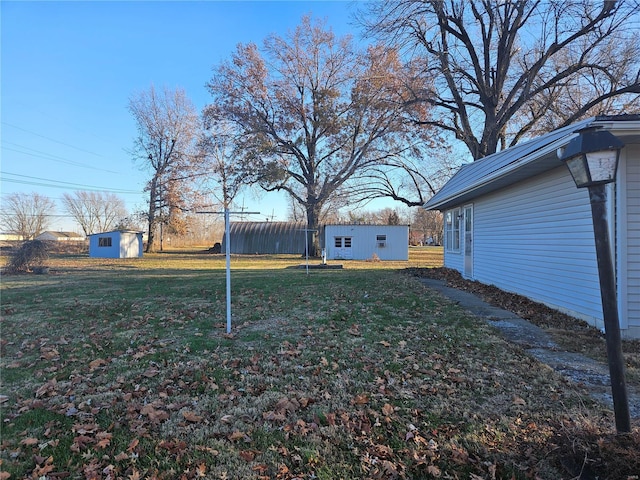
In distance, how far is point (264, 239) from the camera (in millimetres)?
39312

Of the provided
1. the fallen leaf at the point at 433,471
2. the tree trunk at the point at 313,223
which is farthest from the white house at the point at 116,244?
the fallen leaf at the point at 433,471

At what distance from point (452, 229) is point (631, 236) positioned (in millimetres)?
9374

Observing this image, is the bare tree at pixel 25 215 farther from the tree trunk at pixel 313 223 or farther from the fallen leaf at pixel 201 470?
the fallen leaf at pixel 201 470

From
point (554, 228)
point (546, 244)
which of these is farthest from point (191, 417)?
point (546, 244)

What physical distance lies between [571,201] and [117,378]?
7176 millimetres

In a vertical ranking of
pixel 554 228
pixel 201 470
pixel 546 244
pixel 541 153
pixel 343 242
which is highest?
pixel 541 153

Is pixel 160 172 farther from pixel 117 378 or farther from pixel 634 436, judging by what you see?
pixel 634 436

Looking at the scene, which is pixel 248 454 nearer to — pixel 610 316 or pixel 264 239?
pixel 610 316

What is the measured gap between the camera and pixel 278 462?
239 cm

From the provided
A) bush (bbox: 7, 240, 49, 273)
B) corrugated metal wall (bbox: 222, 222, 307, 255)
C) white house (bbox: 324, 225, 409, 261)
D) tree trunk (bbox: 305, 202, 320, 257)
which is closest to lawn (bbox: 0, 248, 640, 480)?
bush (bbox: 7, 240, 49, 273)

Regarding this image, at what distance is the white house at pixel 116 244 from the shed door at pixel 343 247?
17808 millimetres

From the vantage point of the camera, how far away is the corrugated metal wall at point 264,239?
38.9m

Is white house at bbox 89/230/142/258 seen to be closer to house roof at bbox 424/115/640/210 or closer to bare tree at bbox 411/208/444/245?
house roof at bbox 424/115/640/210

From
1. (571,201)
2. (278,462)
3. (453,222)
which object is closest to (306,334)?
(278,462)
